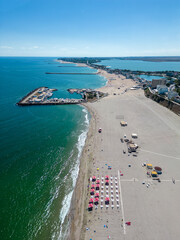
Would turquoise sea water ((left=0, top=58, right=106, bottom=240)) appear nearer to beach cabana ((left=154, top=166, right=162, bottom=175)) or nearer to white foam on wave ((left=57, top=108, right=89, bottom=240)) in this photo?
white foam on wave ((left=57, top=108, right=89, bottom=240))

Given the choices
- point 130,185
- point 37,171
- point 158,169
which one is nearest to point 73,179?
point 37,171

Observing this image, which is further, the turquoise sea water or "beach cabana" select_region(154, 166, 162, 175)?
"beach cabana" select_region(154, 166, 162, 175)

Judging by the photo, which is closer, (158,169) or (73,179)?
(73,179)

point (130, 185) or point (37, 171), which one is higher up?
point (130, 185)

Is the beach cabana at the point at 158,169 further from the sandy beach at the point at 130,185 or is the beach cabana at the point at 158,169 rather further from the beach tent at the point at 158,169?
the sandy beach at the point at 130,185

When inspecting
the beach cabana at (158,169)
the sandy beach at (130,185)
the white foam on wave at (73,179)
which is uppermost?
the beach cabana at (158,169)

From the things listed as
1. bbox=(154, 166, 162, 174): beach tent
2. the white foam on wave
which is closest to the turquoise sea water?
the white foam on wave

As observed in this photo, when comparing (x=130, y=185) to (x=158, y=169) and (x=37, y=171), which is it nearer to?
(x=158, y=169)

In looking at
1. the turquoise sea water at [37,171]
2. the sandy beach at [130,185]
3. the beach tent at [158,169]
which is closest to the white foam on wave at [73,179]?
the turquoise sea water at [37,171]

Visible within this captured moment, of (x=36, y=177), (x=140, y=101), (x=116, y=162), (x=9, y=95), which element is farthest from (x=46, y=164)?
(x=9, y=95)
